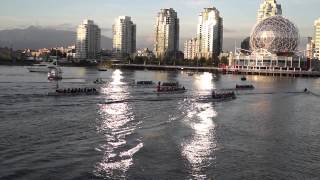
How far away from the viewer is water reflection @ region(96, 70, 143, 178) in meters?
21.5

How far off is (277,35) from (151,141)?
453 ft

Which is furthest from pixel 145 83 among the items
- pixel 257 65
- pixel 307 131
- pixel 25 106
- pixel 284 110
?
pixel 257 65

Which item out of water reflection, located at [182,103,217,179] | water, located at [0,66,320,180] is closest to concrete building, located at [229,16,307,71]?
water, located at [0,66,320,180]

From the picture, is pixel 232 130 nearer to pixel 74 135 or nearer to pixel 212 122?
pixel 212 122

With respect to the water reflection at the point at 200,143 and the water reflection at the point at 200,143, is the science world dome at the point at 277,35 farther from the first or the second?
the water reflection at the point at 200,143

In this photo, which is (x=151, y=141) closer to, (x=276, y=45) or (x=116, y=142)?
(x=116, y=142)

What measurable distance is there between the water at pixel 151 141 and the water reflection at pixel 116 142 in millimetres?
45

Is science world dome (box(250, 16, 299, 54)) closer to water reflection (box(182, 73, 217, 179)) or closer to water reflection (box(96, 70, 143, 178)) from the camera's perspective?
water reflection (box(182, 73, 217, 179))

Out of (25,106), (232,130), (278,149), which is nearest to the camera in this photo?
(278,149)

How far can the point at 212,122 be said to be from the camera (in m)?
35.9

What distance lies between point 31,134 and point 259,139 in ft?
44.5

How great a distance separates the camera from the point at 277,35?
158250 mm

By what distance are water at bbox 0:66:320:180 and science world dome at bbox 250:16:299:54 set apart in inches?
4636

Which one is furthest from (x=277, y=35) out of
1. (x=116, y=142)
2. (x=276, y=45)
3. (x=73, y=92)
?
(x=116, y=142)
